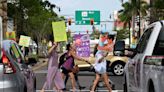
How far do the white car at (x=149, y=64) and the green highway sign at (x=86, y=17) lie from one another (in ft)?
166

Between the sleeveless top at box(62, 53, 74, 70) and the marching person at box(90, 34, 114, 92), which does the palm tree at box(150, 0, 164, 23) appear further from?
the marching person at box(90, 34, 114, 92)

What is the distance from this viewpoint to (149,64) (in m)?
8.31

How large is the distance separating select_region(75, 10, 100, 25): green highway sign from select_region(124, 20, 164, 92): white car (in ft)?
166

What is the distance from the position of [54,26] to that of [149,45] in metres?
6.25

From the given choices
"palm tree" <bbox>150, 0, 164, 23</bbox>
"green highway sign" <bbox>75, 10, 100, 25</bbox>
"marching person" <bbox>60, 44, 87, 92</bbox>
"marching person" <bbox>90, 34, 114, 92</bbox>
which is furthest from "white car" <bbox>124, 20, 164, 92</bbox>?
"green highway sign" <bbox>75, 10, 100, 25</bbox>

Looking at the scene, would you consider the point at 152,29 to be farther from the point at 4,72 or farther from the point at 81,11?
the point at 81,11

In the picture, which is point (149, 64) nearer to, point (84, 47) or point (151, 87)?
point (151, 87)

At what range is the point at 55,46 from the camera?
1465 centimetres

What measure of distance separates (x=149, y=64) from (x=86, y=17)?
53.9 m

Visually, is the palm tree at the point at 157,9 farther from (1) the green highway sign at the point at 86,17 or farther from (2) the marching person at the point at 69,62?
(2) the marching person at the point at 69,62

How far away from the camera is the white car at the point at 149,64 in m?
7.62

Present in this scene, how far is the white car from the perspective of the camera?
7.62 metres

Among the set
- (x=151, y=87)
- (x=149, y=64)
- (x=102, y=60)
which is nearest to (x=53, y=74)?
(x=102, y=60)

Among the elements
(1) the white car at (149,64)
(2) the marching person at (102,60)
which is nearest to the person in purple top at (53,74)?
(2) the marching person at (102,60)
